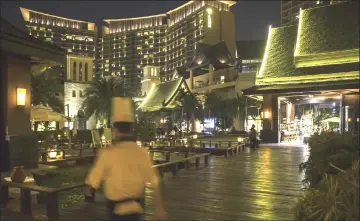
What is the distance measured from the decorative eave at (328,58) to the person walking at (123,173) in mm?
17378

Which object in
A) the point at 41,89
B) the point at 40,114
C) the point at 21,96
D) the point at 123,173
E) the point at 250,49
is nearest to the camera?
the point at 123,173

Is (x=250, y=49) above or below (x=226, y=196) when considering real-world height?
above

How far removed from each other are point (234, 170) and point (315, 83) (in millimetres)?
9621

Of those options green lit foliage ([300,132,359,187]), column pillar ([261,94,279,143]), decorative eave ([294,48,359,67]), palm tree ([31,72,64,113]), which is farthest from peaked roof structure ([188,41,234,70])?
green lit foliage ([300,132,359,187])

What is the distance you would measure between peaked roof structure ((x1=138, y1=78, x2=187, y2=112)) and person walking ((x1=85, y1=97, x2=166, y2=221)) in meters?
25.0

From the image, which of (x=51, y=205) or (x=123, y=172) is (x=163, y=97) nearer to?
(x=51, y=205)

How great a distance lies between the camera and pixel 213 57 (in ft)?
154

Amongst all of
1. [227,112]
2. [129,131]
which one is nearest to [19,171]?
[129,131]

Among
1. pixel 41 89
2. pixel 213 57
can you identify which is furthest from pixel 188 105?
pixel 213 57

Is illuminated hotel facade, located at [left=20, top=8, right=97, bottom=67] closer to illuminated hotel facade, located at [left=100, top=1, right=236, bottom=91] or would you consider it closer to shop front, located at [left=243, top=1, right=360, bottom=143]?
illuminated hotel facade, located at [left=100, top=1, right=236, bottom=91]

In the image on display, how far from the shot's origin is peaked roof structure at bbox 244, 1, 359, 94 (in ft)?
59.3

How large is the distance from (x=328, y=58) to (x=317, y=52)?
0.64m

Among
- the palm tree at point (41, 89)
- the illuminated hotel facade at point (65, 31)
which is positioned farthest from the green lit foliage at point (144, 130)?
the illuminated hotel facade at point (65, 31)

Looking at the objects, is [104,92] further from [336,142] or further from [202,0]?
[202,0]
